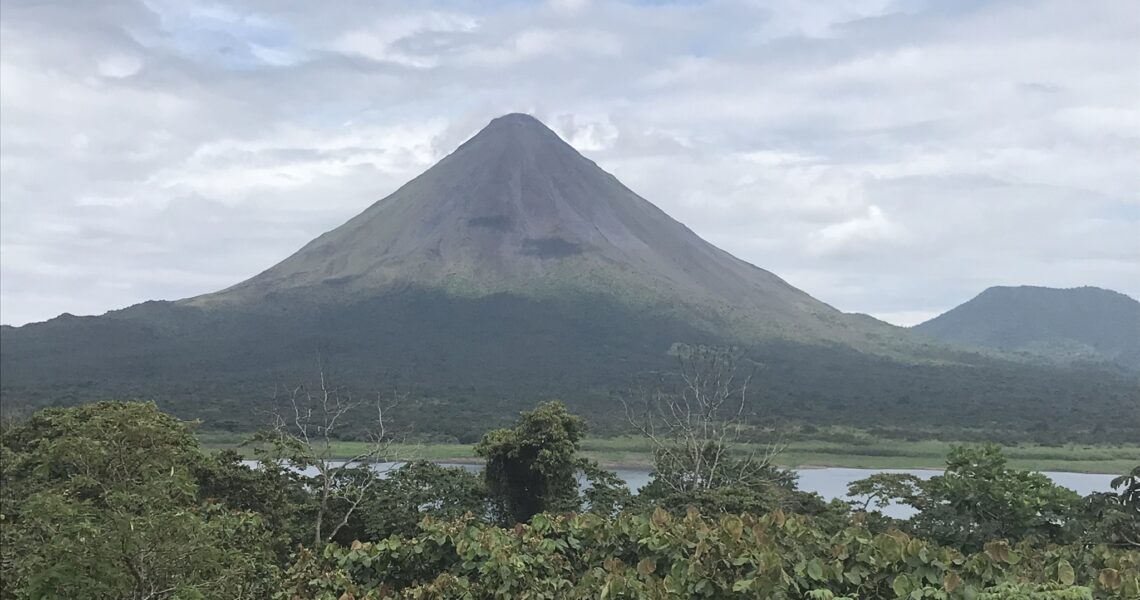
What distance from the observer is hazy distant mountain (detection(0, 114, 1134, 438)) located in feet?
286

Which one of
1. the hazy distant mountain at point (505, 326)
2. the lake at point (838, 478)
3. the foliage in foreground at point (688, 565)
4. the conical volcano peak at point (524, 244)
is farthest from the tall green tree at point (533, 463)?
the conical volcano peak at point (524, 244)

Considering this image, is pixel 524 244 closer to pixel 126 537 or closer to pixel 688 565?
pixel 126 537

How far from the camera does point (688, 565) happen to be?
5.09m

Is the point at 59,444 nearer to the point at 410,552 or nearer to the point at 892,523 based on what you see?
the point at 410,552

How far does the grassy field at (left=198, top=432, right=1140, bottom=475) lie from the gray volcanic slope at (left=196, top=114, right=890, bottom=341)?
6032 centimetres

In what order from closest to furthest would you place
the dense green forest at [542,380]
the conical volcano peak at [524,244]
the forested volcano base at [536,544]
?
the forested volcano base at [536,544]
the dense green forest at [542,380]
the conical volcano peak at [524,244]

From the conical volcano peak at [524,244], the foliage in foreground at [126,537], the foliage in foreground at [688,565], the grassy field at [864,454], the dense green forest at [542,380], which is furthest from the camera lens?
the conical volcano peak at [524,244]

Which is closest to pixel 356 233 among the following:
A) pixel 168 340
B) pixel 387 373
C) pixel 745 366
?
pixel 168 340

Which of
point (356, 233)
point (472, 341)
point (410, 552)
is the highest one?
point (356, 233)

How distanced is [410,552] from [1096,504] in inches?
268

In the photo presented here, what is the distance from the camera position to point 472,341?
11162cm

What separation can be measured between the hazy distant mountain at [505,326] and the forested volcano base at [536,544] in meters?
50.8

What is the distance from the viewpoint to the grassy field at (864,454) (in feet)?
168

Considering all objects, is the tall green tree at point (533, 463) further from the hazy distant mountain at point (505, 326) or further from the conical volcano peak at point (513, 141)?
the conical volcano peak at point (513, 141)
